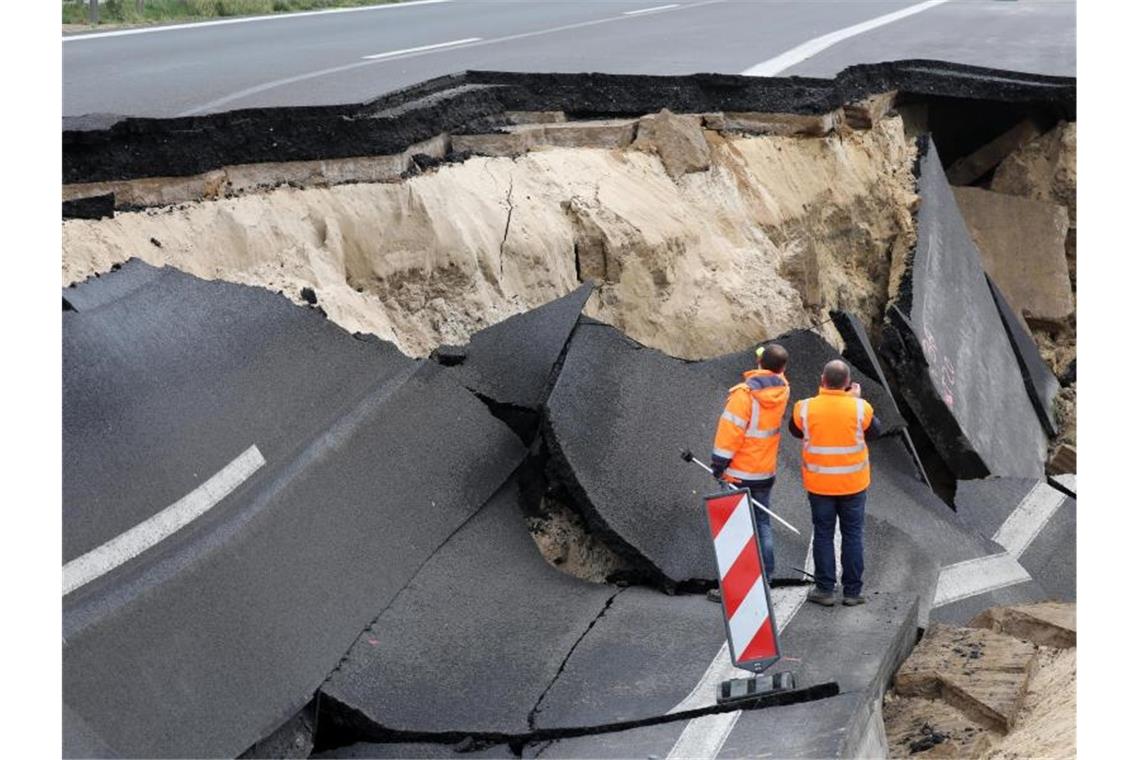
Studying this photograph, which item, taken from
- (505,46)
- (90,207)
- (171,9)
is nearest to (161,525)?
(90,207)

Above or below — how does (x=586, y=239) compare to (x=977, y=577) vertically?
above

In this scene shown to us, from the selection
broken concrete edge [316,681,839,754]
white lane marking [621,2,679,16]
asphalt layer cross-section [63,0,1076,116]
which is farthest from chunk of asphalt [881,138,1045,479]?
white lane marking [621,2,679,16]

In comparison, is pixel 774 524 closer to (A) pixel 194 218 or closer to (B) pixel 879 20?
(A) pixel 194 218

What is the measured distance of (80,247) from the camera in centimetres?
652

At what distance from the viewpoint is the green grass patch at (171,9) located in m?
17.9

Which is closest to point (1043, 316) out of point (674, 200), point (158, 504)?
point (674, 200)

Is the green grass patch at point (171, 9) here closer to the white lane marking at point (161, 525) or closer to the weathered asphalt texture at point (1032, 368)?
the weathered asphalt texture at point (1032, 368)

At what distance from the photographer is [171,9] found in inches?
766

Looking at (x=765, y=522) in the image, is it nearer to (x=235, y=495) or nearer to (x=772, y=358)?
(x=772, y=358)

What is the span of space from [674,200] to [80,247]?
448cm

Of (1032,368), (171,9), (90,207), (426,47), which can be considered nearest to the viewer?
(90,207)

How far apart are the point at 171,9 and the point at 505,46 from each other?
7035mm

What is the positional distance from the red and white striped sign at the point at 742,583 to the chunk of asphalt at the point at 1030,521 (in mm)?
4114

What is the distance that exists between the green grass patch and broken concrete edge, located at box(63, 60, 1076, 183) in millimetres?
8504
